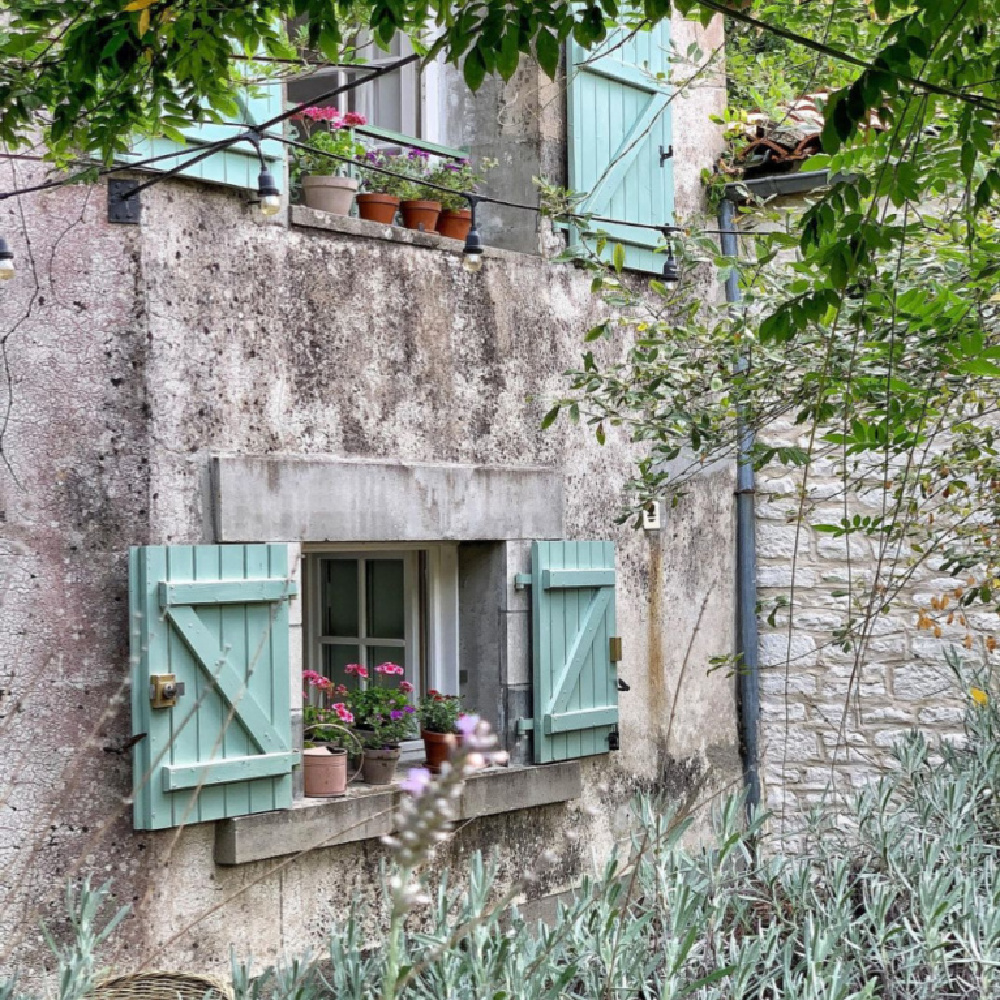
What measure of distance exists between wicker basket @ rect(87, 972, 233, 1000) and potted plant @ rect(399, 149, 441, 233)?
3332mm

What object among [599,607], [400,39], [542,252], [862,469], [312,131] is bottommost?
[599,607]

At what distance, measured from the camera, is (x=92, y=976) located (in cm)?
279

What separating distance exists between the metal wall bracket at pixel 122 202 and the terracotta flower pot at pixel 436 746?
2.30m

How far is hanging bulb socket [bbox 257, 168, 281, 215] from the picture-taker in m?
4.79

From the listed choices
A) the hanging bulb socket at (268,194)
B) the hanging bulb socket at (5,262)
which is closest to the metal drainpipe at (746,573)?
the hanging bulb socket at (268,194)

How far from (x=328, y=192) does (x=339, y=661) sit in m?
2.10

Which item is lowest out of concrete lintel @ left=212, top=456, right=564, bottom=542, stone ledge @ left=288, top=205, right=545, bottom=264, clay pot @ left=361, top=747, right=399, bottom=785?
clay pot @ left=361, top=747, right=399, bottom=785

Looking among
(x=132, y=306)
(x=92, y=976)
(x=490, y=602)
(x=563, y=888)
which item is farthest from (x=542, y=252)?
(x=92, y=976)

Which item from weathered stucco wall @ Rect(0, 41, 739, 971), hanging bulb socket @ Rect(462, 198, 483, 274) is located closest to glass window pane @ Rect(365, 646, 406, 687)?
weathered stucco wall @ Rect(0, 41, 739, 971)

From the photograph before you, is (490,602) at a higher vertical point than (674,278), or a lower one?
lower

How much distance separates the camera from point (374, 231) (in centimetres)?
564

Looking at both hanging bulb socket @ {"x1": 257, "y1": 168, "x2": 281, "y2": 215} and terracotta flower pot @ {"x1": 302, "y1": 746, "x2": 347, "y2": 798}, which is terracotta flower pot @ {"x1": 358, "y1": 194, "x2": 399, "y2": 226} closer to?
hanging bulb socket @ {"x1": 257, "y1": 168, "x2": 281, "y2": 215}

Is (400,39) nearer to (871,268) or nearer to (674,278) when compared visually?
(674,278)

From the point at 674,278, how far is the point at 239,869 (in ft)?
11.2
